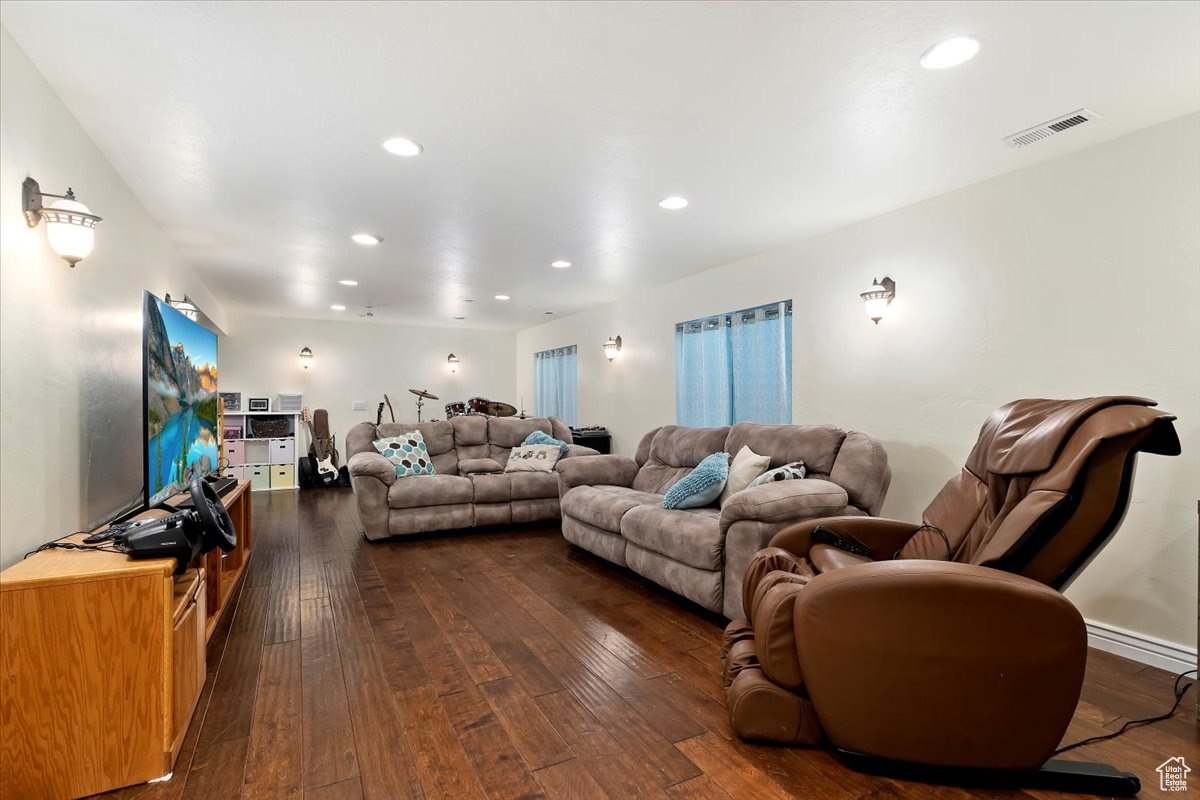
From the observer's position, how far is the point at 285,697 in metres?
2.11

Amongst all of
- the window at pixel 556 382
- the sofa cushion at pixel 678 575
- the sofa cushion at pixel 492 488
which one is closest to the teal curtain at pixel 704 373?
the sofa cushion at pixel 492 488

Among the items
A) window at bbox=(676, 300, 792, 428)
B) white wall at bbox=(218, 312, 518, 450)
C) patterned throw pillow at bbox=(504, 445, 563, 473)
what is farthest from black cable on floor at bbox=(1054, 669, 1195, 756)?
white wall at bbox=(218, 312, 518, 450)

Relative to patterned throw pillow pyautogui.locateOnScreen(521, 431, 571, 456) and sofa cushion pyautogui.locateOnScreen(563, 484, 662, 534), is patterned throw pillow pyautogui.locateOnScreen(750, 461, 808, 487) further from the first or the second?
patterned throw pillow pyautogui.locateOnScreen(521, 431, 571, 456)

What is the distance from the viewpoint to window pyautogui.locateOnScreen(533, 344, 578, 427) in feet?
24.3

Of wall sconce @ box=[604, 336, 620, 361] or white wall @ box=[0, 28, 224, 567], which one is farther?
wall sconce @ box=[604, 336, 620, 361]

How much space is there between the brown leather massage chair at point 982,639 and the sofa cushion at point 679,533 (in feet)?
3.22

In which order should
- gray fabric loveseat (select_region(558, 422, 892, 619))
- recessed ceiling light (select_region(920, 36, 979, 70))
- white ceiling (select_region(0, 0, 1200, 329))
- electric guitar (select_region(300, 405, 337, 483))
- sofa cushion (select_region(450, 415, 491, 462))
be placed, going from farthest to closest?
electric guitar (select_region(300, 405, 337, 483)) < sofa cushion (select_region(450, 415, 491, 462)) < gray fabric loveseat (select_region(558, 422, 892, 619)) < recessed ceiling light (select_region(920, 36, 979, 70)) < white ceiling (select_region(0, 0, 1200, 329))

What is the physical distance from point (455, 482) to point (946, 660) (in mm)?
3818

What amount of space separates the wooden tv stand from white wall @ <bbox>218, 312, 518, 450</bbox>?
6.64m

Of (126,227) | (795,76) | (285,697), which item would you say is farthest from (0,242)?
(795,76)

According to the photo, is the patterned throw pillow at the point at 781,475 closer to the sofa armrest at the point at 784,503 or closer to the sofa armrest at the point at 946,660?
the sofa armrest at the point at 784,503

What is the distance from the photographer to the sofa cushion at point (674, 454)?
3.88m

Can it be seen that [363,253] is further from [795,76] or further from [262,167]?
[795,76]

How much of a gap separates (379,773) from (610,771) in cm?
68
